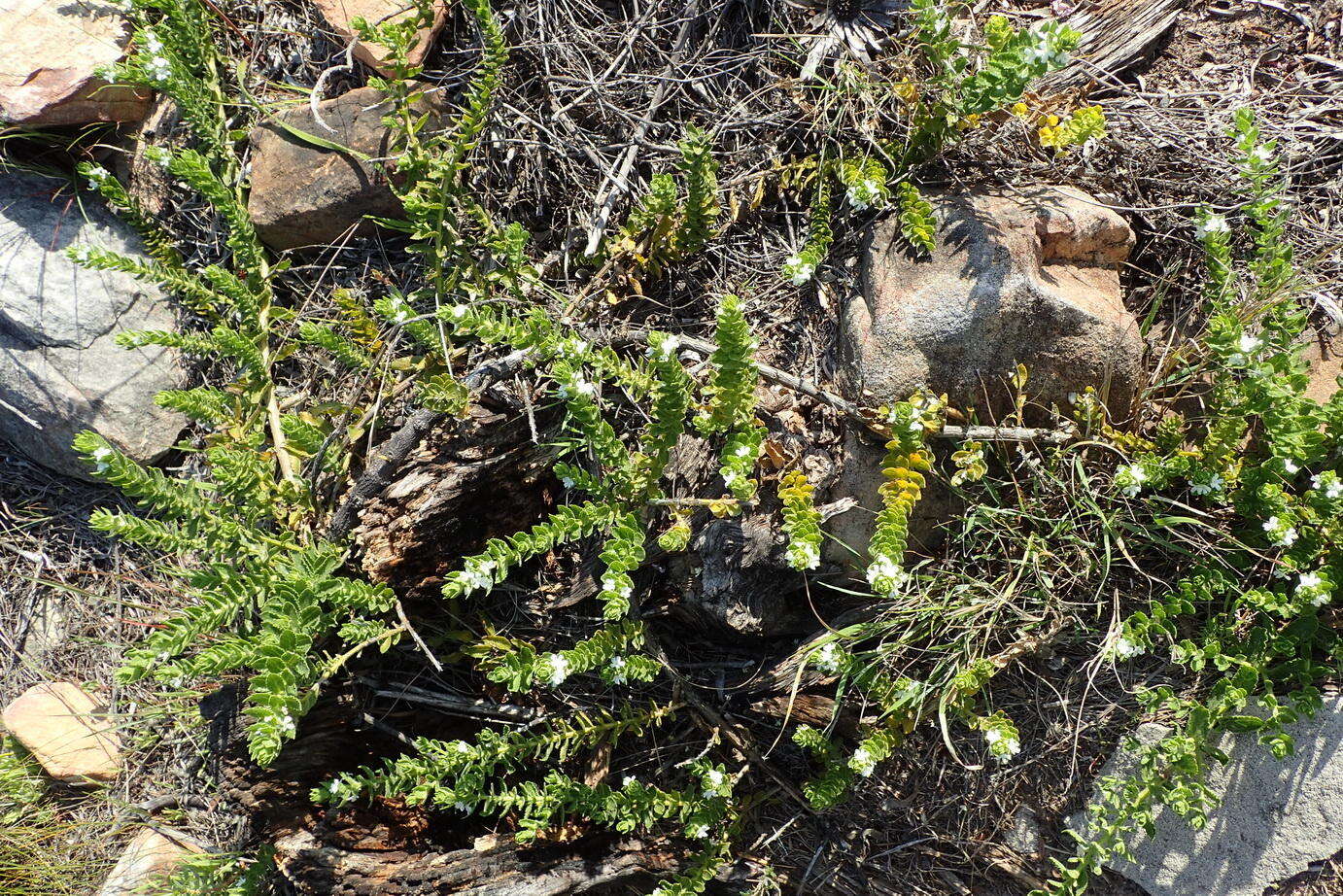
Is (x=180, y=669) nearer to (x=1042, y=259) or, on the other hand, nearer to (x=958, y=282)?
(x=958, y=282)

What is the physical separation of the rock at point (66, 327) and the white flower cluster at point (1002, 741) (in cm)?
378

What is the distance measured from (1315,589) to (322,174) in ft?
13.6

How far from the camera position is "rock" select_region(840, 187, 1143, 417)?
313 centimetres

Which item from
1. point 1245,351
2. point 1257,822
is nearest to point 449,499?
point 1245,351

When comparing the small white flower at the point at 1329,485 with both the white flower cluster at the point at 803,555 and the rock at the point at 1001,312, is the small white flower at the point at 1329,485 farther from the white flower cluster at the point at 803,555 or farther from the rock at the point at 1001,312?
the white flower cluster at the point at 803,555

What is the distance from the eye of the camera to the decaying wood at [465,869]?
3.16 m

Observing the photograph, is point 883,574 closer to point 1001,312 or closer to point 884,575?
point 884,575

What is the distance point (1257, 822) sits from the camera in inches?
124

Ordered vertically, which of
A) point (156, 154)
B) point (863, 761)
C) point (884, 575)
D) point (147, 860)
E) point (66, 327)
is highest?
point (156, 154)

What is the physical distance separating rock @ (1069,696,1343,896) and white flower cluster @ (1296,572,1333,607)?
1.64 feet

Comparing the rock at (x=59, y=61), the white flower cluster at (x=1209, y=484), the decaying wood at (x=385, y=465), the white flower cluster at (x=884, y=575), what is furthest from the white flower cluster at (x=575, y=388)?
the rock at (x=59, y=61)

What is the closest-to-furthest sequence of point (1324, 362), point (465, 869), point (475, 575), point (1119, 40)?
point (475, 575), point (465, 869), point (1324, 362), point (1119, 40)

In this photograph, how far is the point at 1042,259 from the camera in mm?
3248

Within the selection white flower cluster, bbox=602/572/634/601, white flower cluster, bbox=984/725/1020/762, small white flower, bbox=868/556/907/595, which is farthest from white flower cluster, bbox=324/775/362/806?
white flower cluster, bbox=984/725/1020/762
